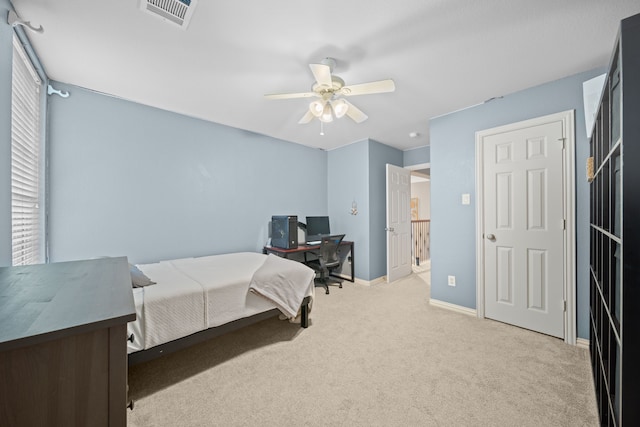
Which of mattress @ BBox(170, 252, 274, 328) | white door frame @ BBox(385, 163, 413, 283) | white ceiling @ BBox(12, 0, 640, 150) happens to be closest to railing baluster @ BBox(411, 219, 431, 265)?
white door frame @ BBox(385, 163, 413, 283)

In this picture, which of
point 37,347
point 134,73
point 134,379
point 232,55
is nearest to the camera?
point 37,347

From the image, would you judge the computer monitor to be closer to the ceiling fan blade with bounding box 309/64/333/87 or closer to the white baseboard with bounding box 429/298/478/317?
the white baseboard with bounding box 429/298/478/317

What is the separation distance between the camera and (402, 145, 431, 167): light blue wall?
14.8 ft

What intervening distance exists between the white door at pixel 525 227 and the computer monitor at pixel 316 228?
8.13ft

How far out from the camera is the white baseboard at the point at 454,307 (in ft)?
9.50

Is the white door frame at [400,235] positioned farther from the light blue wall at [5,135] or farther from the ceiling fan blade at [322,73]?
the light blue wall at [5,135]

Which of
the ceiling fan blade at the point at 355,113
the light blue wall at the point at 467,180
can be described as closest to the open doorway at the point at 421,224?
the light blue wall at the point at 467,180

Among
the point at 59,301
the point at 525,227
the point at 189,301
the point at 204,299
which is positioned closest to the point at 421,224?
the point at 525,227

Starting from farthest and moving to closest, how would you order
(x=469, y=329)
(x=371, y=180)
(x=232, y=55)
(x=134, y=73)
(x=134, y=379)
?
(x=371, y=180) → (x=469, y=329) → (x=134, y=73) → (x=232, y=55) → (x=134, y=379)

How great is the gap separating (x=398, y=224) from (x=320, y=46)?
3287mm

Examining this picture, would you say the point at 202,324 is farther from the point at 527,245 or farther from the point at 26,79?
the point at 527,245

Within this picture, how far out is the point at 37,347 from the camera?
61 cm

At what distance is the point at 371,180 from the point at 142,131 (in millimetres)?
3160

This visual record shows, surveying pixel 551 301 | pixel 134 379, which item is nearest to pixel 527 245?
pixel 551 301
